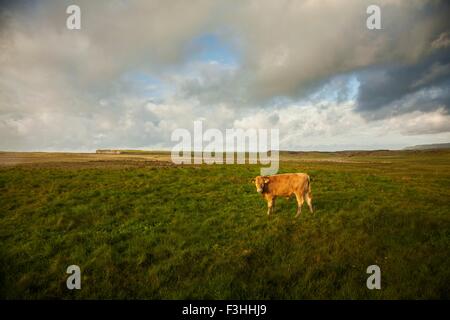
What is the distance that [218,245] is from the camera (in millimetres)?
9250

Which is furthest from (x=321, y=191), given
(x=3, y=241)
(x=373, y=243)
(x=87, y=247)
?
(x=3, y=241)

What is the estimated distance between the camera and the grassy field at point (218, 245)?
22.0 ft

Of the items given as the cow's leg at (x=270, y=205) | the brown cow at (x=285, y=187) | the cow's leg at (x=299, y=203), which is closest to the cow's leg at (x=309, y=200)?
the brown cow at (x=285, y=187)

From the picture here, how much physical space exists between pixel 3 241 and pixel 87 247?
3.41 meters

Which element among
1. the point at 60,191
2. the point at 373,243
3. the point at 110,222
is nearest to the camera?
the point at 373,243

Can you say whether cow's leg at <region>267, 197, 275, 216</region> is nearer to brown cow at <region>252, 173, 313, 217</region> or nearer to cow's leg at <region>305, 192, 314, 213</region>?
brown cow at <region>252, 173, 313, 217</region>

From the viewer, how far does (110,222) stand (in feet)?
38.2

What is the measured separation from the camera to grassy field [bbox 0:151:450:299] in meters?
6.72

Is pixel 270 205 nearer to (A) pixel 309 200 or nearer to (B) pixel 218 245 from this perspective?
(A) pixel 309 200

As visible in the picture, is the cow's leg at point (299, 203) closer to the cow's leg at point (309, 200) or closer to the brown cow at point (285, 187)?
the brown cow at point (285, 187)

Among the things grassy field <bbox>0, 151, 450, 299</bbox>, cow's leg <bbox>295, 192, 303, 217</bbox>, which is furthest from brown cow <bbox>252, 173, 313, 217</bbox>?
grassy field <bbox>0, 151, 450, 299</bbox>

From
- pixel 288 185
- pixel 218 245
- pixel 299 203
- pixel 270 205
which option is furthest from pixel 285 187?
pixel 218 245
